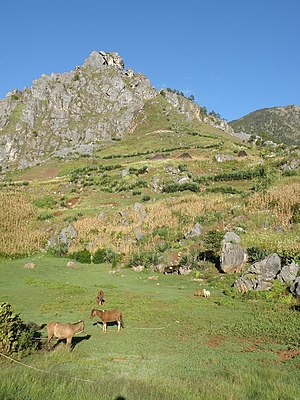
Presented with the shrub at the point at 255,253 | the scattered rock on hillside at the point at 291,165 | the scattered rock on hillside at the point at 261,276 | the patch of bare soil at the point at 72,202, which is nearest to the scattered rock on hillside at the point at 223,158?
the scattered rock on hillside at the point at 291,165

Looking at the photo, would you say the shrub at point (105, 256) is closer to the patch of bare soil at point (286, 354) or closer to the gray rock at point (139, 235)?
the gray rock at point (139, 235)

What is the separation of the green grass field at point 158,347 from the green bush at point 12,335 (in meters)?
0.50

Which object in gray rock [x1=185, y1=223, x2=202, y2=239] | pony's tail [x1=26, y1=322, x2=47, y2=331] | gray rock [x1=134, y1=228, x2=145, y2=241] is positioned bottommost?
pony's tail [x1=26, y1=322, x2=47, y2=331]

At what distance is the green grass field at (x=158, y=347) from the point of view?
6305 millimetres

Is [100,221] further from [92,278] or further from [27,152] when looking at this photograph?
[27,152]

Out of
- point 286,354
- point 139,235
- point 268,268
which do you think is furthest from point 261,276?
point 139,235

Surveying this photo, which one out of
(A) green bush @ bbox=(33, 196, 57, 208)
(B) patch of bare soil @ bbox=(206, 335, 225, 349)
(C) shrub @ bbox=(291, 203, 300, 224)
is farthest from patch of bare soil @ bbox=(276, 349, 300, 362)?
(A) green bush @ bbox=(33, 196, 57, 208)

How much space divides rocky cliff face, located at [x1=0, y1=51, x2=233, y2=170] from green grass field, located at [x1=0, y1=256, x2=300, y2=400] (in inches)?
3732

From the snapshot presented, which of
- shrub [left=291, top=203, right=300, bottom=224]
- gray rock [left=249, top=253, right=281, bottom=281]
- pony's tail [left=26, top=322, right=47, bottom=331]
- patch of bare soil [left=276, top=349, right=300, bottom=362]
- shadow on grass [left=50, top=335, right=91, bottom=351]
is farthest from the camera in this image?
shrub [left=291, top=203, right=300, bottom=224]

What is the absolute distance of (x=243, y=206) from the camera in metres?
30.2

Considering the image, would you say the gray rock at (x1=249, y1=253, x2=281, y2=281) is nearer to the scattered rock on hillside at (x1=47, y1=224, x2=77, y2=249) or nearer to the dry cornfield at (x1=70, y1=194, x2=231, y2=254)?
the dry cornfield at (x1=70, y1=194, x2=231, y2=254)

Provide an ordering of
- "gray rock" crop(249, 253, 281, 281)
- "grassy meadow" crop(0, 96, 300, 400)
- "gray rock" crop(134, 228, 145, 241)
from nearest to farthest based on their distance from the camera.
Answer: "grassy meadow" crop(0, 96, 300, 400) → "gray rock" crop(249, 253, 281, 281) → "gray rock" crop(134, 228, 145, 241)

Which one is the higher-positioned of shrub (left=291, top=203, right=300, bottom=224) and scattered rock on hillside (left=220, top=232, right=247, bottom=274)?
shrub (left=291, top=203, right=300, bottom=224)

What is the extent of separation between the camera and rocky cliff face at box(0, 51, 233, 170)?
384 feet
